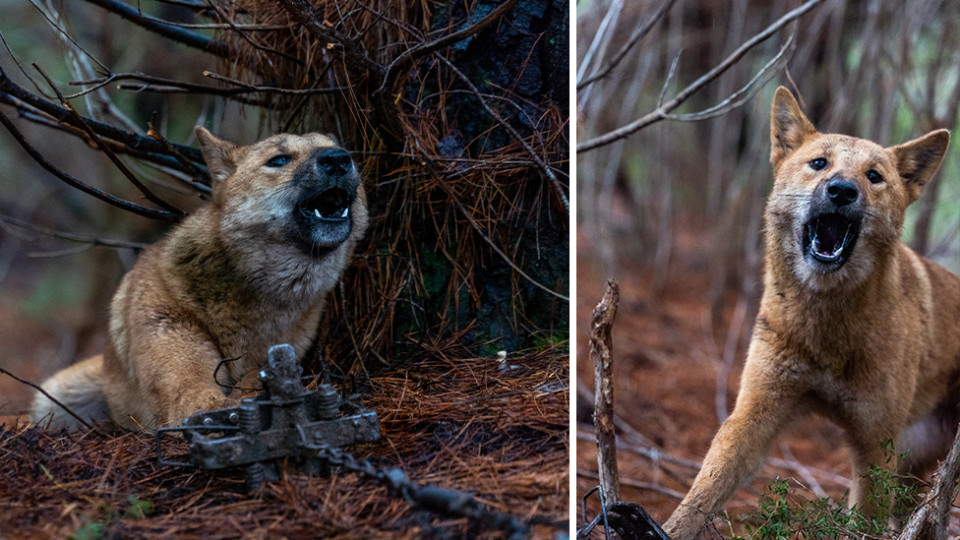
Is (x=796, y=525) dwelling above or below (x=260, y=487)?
below

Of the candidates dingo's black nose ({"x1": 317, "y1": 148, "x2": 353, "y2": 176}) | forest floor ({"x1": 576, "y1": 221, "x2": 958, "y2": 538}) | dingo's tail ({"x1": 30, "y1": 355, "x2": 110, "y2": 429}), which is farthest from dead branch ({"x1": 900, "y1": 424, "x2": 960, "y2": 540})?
dingo's tail ({"x1": 30, "y1": 355, "x2": 110, "y2": 429})

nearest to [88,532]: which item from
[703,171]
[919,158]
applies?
[919,158]

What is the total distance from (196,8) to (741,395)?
3064 millimetres

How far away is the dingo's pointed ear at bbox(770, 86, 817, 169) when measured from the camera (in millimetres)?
3133

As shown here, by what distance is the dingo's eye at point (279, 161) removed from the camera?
2863 mm

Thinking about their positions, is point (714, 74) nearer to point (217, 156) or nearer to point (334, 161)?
Answer: point (334, 161)

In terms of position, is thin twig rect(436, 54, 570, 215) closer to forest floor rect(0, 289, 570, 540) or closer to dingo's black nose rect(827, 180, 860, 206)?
forest floor rect(0, 289, 570, 540)

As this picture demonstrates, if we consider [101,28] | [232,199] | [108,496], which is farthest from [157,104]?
[108,496]

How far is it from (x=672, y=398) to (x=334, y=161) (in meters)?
3.93

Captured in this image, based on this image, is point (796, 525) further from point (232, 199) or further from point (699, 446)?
point (232, 199)

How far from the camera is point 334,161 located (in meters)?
2.65

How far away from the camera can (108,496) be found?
209 cm

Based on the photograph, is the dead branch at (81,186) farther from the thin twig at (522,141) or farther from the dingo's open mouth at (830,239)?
the dingo's open mouth at (830,239)

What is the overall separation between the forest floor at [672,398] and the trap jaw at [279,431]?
4.83 feet
